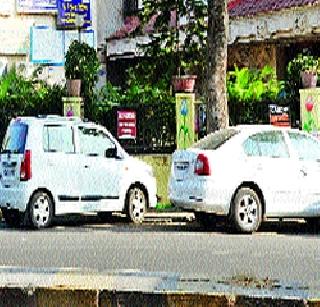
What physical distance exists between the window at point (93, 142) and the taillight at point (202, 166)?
2870 millimetres

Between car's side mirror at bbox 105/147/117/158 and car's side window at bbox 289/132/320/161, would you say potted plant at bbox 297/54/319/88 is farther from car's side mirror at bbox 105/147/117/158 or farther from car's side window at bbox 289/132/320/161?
car's side mirror at bbox 105/147/117/158

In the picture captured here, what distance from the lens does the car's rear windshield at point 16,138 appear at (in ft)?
68.0

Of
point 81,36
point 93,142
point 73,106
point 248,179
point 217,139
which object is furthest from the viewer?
point 81,36

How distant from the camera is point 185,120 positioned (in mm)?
26266

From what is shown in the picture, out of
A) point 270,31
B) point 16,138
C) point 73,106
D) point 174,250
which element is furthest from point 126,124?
point 174,250

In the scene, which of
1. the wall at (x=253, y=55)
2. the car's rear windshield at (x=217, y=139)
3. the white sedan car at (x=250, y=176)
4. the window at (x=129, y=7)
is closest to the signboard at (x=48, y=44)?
the window at (x=129, y=7)

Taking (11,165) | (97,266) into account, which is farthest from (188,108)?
(97,266)

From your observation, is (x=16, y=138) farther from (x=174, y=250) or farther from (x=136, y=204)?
(x=174, y=250)

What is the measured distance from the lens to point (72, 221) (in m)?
22.8

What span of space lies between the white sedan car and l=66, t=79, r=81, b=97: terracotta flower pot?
25.8 feet

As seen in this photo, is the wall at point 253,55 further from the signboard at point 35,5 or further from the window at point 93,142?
the window at point 93,142

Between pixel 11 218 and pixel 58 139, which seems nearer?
pixel 58 139

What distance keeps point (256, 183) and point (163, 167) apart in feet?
22.7

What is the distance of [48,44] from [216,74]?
1273 cm
